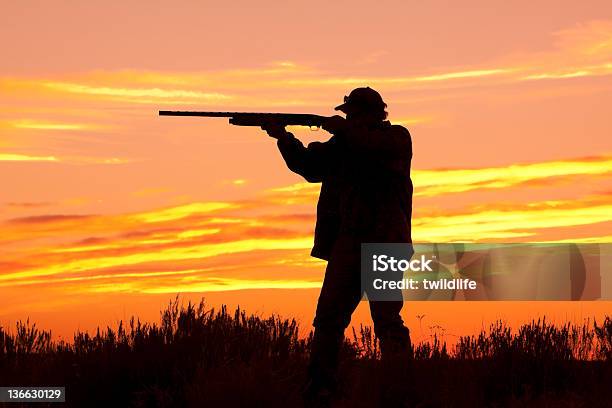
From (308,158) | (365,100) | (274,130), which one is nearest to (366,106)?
(365,100)

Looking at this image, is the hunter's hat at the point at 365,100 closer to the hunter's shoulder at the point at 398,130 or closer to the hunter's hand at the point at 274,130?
the hunter's shoulder at the point at 398,130

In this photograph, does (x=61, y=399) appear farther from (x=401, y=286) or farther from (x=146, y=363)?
(x=401, y=286)

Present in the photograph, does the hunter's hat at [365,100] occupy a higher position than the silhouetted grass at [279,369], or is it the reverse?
the hunter's hat at [365,100]

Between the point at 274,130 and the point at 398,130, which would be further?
the point at 274,130

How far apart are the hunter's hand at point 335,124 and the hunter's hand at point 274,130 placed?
0.43m

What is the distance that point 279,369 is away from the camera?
9.77 meters

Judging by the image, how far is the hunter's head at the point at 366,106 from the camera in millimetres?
10078

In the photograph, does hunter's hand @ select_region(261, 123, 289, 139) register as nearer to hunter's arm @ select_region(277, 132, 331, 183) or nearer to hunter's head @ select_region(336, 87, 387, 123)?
hunter's arm @ select_region(277, 132, 331, 183)

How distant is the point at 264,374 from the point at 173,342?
6.21 ft

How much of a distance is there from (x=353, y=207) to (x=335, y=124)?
0.88 m

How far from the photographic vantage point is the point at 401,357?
9375mm

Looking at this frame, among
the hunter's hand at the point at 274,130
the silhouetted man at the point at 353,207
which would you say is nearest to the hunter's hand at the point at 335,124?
the silhouetted man at the point at 353,207

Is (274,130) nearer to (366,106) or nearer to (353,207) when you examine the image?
(366,106)

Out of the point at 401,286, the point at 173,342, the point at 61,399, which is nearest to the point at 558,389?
the point at 401,286
